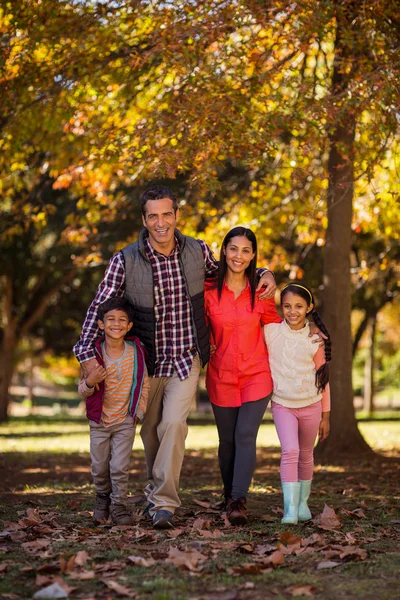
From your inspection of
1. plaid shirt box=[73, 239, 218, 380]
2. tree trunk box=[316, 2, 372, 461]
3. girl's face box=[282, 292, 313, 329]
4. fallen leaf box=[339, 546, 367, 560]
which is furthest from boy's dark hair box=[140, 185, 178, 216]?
tree trunk box=[316, 2, 372, 461]

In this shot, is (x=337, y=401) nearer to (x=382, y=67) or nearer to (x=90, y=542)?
(x=382, y=67)

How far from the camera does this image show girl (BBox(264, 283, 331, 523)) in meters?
6.30

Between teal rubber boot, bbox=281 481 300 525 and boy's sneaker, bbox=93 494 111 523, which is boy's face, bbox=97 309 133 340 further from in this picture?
teal rubber boot, bbox=281 481 300 525

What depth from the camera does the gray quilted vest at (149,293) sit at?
6238 millimetres

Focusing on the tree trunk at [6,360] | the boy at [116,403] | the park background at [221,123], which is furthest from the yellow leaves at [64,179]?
the tree trunk at [6,360]

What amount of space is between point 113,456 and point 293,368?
1.48 metres

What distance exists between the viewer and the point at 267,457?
12.2 meters

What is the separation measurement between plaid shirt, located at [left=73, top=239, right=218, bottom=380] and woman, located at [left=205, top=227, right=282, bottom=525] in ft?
0.96

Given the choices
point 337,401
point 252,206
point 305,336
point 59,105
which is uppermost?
point 59,105

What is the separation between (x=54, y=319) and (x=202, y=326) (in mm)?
21646

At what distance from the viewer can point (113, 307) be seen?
6086mm

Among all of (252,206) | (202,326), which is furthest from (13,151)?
(202,326)

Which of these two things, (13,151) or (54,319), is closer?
(13,151)

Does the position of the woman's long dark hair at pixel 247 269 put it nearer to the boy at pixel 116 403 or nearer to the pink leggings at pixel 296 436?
the boy at pixel 116 403
